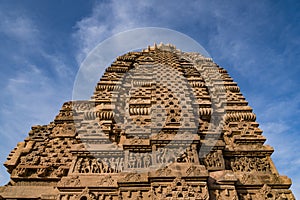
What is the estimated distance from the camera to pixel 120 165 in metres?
6.75

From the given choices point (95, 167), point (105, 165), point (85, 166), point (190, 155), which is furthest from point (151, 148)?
point (85, 166)

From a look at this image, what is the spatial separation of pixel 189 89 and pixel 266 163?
4282mm

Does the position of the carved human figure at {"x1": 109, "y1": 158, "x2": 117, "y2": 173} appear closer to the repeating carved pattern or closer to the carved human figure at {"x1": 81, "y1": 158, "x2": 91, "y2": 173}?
the carved human figure at {"x1": 81, "y1": 158, "x2": 91, "y2": 173}

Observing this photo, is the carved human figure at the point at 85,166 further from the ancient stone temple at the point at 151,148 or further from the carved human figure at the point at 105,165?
the carved human figure at the point at 105,165

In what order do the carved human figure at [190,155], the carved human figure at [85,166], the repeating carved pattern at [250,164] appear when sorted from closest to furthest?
the carved human figure at [190,155], the carved human figure at [85,166], the repeating carved pattern at [250,164]

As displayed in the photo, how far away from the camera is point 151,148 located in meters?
6.98

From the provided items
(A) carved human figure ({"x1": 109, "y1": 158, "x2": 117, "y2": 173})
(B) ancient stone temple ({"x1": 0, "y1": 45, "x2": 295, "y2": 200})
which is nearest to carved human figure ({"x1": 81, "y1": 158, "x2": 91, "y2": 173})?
(B) ancient stone temple ({"x1": 0, "y1": 45, "x2": 295, "y2": 200})

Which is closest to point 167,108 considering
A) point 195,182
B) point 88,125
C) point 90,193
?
point 88,125

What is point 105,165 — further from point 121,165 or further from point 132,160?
point 132,160

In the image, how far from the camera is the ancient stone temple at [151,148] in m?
6.03

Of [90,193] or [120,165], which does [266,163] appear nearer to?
[120,165]

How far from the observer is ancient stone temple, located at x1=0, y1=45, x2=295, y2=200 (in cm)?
603

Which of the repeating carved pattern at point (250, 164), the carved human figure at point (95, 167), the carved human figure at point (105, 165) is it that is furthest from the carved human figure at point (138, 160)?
the repeating carved pattern at point (250, 164)

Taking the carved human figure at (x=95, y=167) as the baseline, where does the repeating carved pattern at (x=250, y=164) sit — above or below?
above
